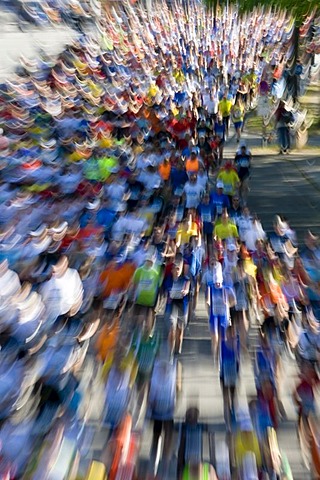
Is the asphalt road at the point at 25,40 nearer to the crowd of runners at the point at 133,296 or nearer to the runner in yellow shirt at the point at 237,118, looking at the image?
the runner in yellow shirt at the point at 237,118

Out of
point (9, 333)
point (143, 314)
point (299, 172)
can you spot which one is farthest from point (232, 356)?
point (299, 172)

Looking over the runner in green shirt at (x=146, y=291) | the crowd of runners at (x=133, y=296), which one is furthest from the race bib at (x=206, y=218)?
the runner in green shirt at (x=146, y=291)

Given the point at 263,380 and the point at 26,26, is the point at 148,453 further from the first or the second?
the point at 26,26

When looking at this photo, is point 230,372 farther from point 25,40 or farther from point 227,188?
point 25,40

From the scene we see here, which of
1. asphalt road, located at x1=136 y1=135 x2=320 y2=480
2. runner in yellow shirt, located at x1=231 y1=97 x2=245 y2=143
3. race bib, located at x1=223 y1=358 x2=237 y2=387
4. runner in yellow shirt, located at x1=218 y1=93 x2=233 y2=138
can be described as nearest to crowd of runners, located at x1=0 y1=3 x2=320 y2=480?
race bib, located at x1=223 y1=358 x2=237 y2=387

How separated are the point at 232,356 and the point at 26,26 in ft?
105

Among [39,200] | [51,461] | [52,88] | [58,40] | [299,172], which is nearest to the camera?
[51,461]

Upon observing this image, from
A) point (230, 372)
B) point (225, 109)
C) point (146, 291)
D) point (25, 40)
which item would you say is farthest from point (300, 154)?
point (25, 40)

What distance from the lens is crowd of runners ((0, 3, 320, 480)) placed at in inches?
232

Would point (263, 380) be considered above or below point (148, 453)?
above

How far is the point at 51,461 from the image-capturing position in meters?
5.10

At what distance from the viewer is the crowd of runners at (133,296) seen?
5891 mm

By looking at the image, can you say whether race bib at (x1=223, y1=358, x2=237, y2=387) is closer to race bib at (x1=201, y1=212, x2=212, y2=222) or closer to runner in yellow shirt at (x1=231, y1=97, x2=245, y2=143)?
race bib at (x1=201, y1=212, x2=212, y2=222)

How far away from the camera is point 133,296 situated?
8781mm
